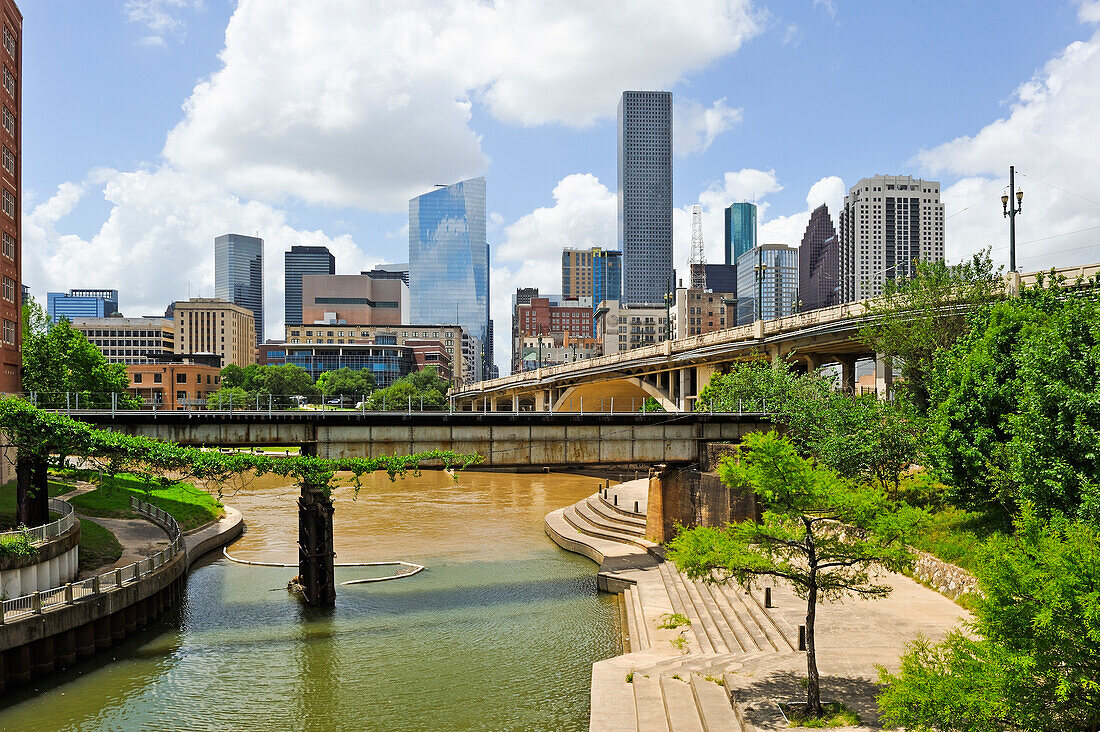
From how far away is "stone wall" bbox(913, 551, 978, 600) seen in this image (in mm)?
29969

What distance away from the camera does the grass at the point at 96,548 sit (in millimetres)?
34438

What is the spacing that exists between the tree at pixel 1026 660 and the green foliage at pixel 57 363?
68.3 metres

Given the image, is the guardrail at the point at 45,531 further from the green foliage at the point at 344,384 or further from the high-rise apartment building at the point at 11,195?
the green foliage at the point at 344,384

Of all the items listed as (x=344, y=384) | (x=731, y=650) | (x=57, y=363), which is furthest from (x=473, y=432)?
(x=344, y=384)

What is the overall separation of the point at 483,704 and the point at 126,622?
53.8 feet

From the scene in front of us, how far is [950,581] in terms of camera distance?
103 ft

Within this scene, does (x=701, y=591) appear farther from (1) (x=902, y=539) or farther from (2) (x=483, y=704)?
(1) (x=902, y=539)

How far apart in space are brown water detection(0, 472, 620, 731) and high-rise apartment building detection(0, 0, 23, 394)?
19147 mm

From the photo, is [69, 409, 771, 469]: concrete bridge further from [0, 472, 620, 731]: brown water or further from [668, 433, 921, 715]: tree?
[668, 433, 921, 715]: tree

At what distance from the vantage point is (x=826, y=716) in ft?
60.2

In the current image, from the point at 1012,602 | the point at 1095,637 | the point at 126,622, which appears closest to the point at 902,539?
the point at 1012,602

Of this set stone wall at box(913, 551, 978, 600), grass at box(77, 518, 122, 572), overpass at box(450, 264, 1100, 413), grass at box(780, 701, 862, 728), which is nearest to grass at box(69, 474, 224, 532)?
grass at box(77, 518, 122, 572)

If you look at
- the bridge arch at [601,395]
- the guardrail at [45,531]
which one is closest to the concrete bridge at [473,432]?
the guardrail at [45,531]

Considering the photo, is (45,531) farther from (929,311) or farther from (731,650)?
(929,311)
